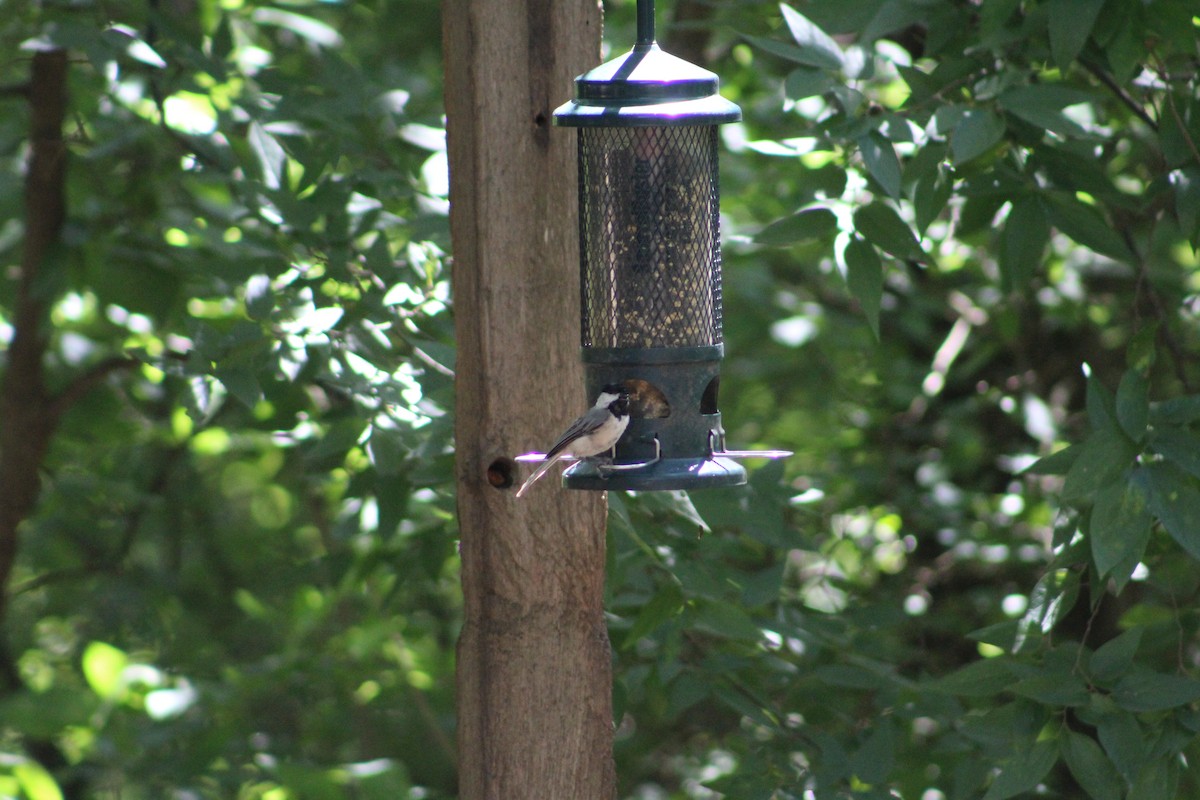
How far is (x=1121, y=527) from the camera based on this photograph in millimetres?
2238

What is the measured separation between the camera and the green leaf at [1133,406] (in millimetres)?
2297

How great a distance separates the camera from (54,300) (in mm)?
4082

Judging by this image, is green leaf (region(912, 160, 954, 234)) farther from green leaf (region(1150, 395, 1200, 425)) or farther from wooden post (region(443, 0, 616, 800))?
wooden post (region(443, 0, 616, 800))

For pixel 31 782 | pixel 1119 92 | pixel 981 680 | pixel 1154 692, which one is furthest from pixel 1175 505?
pixel 31 782

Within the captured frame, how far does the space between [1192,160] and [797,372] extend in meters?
2.41

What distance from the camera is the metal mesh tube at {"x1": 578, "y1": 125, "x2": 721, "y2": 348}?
2.48m

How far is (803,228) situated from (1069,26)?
0.61 m

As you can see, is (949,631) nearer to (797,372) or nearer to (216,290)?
(797,372)

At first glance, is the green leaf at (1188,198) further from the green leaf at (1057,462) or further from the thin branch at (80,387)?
the thin branch at (80,387)

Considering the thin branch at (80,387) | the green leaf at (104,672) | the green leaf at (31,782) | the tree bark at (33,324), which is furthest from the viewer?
the thin branch at (80,387)

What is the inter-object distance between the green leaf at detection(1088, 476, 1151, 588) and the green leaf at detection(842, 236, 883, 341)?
0.54m

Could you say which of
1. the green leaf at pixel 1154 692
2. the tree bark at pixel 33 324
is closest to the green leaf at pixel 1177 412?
the green leaf at pixel 1154 692

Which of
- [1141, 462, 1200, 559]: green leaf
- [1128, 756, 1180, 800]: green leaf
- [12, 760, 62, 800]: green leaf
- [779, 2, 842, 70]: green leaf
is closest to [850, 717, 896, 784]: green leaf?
[1128, 756, 1180, 800]: green leaf

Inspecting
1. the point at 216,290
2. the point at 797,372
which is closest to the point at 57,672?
the point at 216,290
